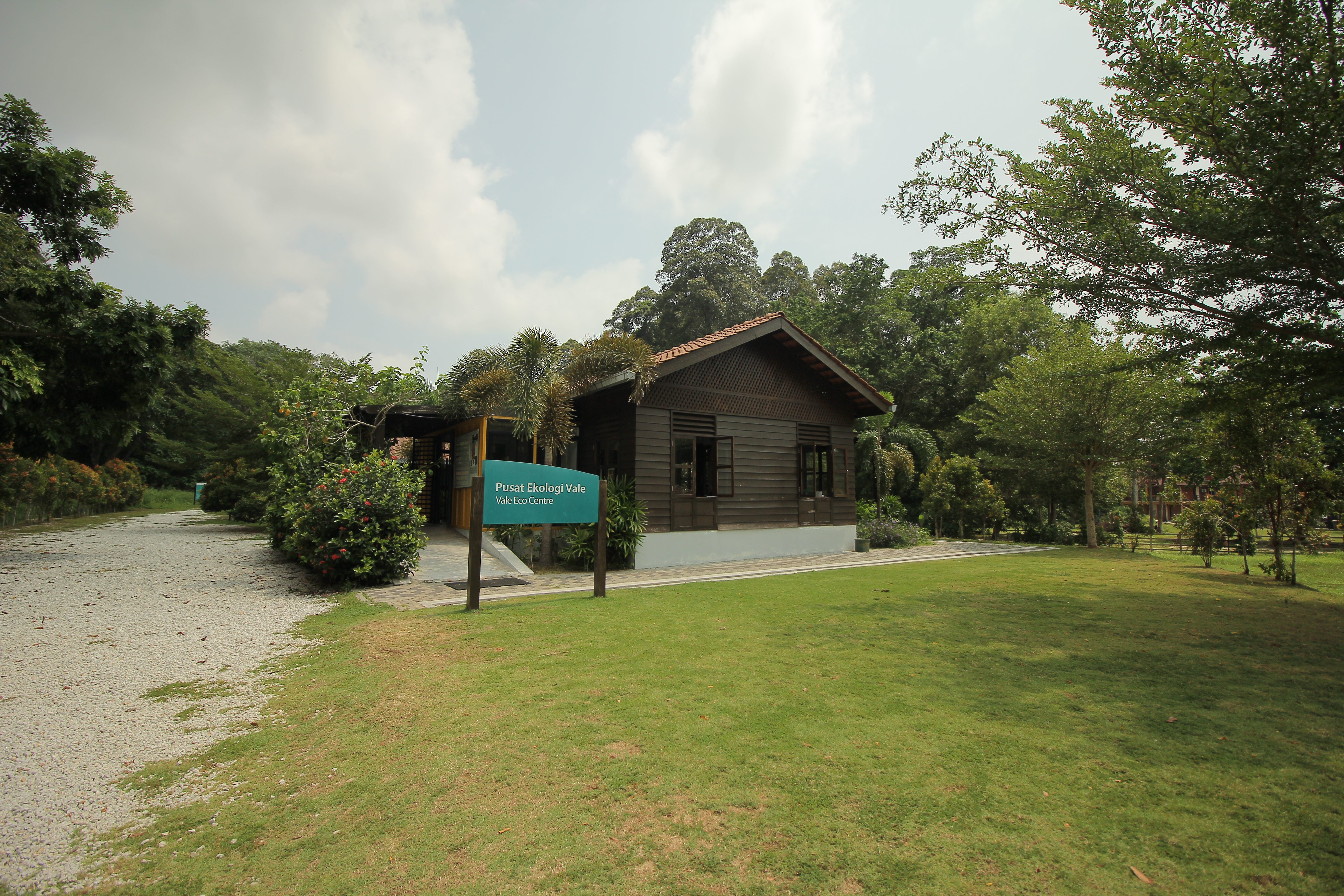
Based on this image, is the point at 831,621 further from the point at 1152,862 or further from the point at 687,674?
the point at 1152,862

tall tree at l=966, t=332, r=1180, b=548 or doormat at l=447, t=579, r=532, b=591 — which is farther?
tall tree at l=966, t=332, r=1180, b=548

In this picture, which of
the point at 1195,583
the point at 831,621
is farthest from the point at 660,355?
the point at 1195,583

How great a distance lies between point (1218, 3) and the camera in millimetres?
5867

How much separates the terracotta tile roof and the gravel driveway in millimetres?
6944

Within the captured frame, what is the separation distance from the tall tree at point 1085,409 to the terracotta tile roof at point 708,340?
794 cm

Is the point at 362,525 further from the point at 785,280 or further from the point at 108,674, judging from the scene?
the point at 785,280

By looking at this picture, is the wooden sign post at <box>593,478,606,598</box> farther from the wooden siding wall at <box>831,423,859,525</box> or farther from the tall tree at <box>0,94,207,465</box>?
the tall tree at <box>0,94,207,465</box>

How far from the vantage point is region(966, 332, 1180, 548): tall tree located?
1636 centimetres

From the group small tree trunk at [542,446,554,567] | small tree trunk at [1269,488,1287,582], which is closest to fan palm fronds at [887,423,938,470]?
small tree trunk at [1269,488,1287,582]

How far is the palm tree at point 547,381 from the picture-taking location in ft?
35.1

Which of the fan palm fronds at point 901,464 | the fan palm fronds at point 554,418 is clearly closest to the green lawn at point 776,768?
the fan palm fronds at point 554,418

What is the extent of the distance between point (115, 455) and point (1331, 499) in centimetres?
5179

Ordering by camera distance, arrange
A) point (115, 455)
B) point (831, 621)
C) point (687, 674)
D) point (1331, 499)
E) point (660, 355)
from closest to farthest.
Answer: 1. point (687, 674)
2. point (831, 621)
3. point (1331, 499)
4. point (660, 355)
5. point (115, 455)

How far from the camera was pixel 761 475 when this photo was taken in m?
13.5
